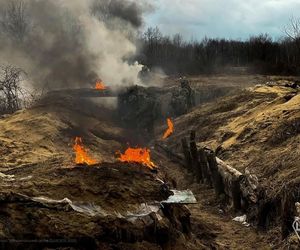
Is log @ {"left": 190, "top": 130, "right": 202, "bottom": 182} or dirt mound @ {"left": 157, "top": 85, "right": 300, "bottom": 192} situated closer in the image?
dirt mound @ {"left": 157, "top": 85, "right": 300, "bottom": 192}

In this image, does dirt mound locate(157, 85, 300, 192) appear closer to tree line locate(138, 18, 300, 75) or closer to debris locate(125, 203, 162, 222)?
debris locate(125, 203, 162, 222)

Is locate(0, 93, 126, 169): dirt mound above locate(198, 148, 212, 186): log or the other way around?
above

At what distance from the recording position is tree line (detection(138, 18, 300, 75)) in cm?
5816

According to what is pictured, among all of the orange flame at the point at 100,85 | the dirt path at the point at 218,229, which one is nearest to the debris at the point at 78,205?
the dirt path at the point at 218,229

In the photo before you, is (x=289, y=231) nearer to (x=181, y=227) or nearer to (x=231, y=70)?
(x=181, y=227)

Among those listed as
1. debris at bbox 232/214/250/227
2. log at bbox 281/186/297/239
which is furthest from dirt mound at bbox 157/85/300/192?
log at bbox 281/186/297/239

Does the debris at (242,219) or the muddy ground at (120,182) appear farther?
the debris at (242,219)

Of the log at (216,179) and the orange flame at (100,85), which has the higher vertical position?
the orange flame at (100,85)

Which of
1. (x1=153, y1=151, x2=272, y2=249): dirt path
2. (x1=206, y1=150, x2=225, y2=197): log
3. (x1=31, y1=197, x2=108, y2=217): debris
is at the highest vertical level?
(x1=31, y1=197, x2=108, y2=217): debris

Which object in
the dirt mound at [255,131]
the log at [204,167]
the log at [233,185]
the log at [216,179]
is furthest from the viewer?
the log at [204,167]

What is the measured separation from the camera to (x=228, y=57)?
69438mm

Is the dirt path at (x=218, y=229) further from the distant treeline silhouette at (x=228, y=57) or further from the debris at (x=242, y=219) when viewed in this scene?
the distant treeline silhouette at (x=228, y=57)

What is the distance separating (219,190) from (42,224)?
30.2 feet

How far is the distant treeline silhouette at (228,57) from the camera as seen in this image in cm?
5816
